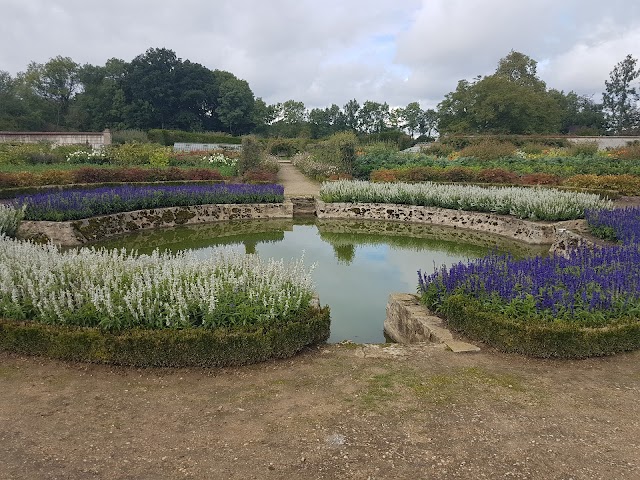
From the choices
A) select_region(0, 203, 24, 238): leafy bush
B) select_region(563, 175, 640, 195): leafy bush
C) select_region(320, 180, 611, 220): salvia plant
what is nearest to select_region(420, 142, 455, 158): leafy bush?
select_region(563, 175, 640, 195): leafy bush

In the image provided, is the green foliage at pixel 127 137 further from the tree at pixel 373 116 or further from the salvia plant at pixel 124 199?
the tree at pixel 373 116

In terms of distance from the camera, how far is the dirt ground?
309 cm

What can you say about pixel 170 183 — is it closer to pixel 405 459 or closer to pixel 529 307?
pixel 529 307

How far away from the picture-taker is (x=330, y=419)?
364 centimetres

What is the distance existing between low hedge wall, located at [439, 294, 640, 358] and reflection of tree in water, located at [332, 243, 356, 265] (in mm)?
4942

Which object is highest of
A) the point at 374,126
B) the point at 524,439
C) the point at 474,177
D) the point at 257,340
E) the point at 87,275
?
the point at 374,126

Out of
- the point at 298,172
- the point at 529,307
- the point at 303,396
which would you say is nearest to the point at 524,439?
the point at 303,396

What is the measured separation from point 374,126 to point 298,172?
51.8 m

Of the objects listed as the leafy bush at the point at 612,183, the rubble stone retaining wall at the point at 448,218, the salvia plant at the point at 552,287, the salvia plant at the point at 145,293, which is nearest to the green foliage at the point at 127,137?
the rubble stone retaining wall at the point at 448,218

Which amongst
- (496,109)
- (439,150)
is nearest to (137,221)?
(439,150)

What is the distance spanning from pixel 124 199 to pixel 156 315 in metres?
8.96

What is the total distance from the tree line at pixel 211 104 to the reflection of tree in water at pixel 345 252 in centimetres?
4075

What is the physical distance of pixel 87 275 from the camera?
18.1 feet

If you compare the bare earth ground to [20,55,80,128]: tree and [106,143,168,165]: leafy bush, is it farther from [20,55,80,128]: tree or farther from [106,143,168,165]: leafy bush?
[20,55,80,128]: tree
